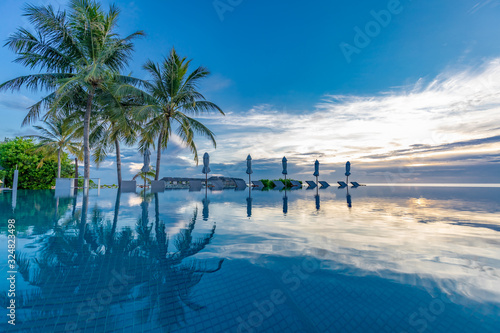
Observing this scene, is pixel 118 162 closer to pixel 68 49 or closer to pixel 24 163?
pixel 68 49

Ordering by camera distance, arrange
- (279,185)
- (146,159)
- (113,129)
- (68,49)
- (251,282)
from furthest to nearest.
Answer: (279,185), (146,159), (113,129), (68,49), (251,282)

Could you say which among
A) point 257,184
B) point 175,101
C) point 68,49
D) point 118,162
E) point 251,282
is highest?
point 68,49

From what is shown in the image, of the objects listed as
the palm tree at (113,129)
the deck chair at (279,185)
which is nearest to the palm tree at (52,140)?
the palm tree at (113,129)

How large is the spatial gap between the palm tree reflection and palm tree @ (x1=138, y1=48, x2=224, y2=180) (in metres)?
11.8

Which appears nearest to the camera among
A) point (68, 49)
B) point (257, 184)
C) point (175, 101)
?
point (68, 49)

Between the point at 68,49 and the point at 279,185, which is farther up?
the point at 68,49

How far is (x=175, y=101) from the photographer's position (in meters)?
15.0

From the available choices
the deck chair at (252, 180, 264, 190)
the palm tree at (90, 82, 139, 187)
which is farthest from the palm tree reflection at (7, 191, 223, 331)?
the deck chair at (252, 180, 264, 190)

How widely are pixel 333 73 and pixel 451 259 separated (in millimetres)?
15759

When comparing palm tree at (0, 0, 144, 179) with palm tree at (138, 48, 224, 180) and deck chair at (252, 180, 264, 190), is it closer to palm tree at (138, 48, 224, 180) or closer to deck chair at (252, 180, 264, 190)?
palm tree at (138, 48, 224, 180)

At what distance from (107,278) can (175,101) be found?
14.3 meters

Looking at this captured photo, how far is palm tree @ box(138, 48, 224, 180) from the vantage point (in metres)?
14.6

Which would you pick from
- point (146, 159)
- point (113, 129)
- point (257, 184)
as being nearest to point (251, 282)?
point (113, 129)

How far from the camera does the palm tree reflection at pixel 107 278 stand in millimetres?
1614
